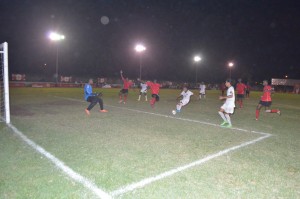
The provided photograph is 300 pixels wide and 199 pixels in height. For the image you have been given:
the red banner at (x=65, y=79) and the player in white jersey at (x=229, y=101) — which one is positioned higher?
the red banner at (x=65, y=79)

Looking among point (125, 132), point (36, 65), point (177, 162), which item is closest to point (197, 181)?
point (177, 162)

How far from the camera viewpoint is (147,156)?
5734mm

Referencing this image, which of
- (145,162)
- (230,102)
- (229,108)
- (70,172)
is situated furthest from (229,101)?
(70,172)

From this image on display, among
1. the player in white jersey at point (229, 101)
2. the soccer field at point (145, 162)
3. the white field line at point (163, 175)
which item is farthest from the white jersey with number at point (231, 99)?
the white field line at point (163, 175)

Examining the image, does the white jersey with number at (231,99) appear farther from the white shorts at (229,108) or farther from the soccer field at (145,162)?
the soccer field at (145,162)

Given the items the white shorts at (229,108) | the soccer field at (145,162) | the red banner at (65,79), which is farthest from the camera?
the red banner at (65,79)

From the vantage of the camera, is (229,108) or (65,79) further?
(65,79)

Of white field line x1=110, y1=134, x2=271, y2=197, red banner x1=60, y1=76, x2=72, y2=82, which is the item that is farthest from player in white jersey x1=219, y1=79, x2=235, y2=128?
red banner x1=60, y1=76, x2=72, y2=82

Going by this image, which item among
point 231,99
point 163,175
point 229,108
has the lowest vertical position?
point 163,175

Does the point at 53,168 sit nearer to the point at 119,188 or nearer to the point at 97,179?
the point at 97,179

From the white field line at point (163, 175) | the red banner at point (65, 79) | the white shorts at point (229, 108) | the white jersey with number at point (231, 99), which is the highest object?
the red banner at point (65, 79)

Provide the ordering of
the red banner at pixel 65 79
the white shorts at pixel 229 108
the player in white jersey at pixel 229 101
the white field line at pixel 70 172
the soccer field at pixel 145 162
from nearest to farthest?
the white field line at pixel 70 172
the soccer field at pixel 145 162
the player in white jersey at pixel 229 101
the white shorts at pixel 229 108
the red banner at pixel 65 79

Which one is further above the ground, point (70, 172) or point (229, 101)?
point (229, 101)

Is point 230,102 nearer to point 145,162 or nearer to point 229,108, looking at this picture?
point 229,108
